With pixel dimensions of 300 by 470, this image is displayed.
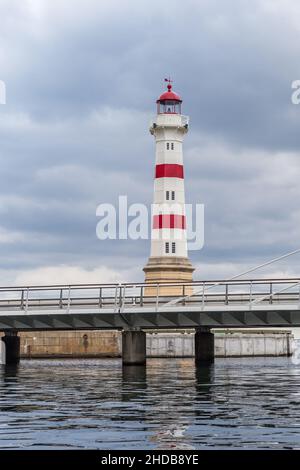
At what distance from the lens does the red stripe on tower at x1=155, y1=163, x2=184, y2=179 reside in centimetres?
8825

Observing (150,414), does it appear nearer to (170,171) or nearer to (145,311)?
(145,311)

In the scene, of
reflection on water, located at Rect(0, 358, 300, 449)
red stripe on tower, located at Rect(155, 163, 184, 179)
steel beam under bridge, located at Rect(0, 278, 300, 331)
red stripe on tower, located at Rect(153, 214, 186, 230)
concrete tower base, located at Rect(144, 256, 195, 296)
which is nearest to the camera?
reflection on water, located at Rect(0, 358, 300, 449)

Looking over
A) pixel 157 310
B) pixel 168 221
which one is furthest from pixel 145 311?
pixel 168 221

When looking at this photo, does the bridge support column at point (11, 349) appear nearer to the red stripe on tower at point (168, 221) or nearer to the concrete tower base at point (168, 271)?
the concrete tower base at point (168, 271)

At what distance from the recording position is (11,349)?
68.4 meters

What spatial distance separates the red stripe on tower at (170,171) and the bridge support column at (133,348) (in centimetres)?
3571

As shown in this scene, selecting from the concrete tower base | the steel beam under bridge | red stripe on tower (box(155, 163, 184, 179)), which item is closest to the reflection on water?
the steel beam under bridge

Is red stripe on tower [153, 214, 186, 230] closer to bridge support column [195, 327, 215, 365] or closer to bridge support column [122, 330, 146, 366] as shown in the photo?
bridge support column [195, 327, 215, 365]

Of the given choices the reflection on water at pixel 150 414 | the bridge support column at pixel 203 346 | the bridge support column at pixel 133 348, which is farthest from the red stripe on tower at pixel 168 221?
the reflection on water at pixel 150 414

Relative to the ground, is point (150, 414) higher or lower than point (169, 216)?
lower

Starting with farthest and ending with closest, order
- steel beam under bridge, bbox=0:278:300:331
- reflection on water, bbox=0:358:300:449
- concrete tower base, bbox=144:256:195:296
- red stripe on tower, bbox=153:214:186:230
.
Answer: concrete tower base, bbox=144:256:195:296 → red stripe on tower, bbox=153:214:186:230 → steel beam under bridge, bbox=0:278:300:331 → reflection on water, bbox=0:358:300:449

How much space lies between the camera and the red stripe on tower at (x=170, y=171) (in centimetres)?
8825

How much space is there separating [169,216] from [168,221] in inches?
19.8
